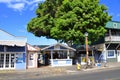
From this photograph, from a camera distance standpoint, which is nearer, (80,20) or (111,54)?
(80,20)

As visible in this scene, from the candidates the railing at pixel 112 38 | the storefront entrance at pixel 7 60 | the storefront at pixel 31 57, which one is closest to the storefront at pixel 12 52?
the storefront entrance at pixel 7 60

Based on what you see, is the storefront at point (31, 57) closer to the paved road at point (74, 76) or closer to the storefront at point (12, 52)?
the storefront at point (12, 52)

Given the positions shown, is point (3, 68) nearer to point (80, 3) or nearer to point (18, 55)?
point (18, 55)

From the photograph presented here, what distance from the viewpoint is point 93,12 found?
121 ft

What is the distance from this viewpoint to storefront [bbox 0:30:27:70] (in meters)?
32.0

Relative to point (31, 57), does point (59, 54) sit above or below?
above

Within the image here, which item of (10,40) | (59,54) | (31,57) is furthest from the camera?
(59,54)

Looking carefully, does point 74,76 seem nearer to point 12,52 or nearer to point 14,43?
point 14,43

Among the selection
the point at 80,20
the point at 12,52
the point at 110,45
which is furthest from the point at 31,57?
the point at 110,45

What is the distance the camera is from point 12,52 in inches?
1284

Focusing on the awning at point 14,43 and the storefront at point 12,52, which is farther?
the storefront at point 12,52

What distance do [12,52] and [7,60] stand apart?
1336 mm

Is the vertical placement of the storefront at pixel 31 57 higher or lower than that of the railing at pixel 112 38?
lower

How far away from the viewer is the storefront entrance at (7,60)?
105 feet
